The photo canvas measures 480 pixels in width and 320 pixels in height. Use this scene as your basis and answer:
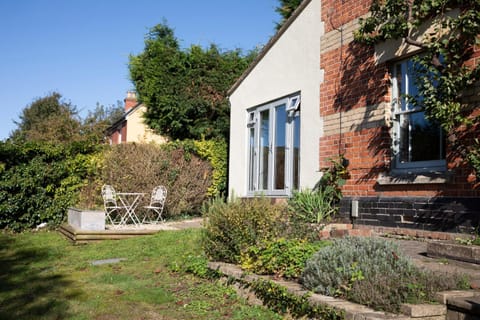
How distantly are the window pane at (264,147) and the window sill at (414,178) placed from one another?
4372 millimetres

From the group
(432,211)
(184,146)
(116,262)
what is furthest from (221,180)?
(432,211)

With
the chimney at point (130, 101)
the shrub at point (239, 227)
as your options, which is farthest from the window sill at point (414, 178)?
the chimney at point (130, 101)

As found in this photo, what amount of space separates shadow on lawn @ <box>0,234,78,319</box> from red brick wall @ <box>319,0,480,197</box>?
4.74 metres

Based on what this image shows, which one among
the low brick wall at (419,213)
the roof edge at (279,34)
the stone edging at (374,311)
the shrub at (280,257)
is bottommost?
the stone edging at (374,311)

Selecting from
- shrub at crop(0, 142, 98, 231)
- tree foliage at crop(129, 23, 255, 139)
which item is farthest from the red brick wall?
tree foliage at crop(129, 23, 255, 139)

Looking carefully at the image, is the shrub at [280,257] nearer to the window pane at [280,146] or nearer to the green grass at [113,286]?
the green grass at [113,286]

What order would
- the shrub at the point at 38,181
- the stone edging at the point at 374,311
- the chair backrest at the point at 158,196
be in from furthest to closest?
1. the chair backrest at the point at 158,196
2. the shrub at the point at 38,181
3. the stone edging at the point at 374,311

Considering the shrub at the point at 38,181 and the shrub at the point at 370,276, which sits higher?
the shrub at the point at 38,181

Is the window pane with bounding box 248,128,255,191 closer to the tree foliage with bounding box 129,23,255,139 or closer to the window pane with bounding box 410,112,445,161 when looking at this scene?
the tree foliage with bounding box 129,23,255,139

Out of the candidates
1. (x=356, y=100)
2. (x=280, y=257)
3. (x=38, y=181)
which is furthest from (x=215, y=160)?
(x=280, y=257)

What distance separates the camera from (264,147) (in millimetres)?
11828

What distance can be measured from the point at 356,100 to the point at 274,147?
10.8 feet

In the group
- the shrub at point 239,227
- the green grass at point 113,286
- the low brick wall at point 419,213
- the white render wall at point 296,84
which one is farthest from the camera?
the white render wall at point 296,84

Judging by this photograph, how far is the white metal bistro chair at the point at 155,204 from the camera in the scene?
12898 millimetres
